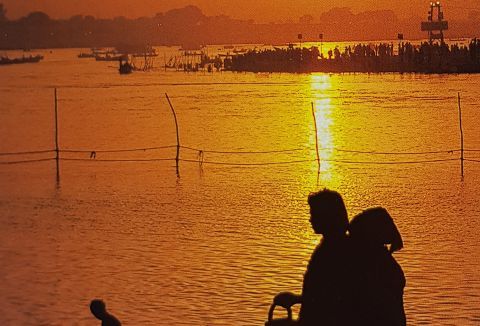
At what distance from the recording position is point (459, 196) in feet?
64.8

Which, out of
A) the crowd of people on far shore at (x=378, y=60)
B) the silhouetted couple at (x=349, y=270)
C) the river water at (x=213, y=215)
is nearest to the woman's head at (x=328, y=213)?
the silhouetted couple at (x=349, y=270)

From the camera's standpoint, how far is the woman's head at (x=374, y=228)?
4.95 m

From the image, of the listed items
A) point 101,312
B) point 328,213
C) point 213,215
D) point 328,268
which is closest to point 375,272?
point 328,268

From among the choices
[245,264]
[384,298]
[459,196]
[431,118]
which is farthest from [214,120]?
[384,298]

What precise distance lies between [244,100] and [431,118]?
829 inches

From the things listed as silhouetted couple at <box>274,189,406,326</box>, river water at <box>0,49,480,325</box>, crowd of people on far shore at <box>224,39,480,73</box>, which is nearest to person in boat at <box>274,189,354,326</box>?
silhouetted couple at <box>274,189,406,326</box>

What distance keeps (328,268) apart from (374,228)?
29cm

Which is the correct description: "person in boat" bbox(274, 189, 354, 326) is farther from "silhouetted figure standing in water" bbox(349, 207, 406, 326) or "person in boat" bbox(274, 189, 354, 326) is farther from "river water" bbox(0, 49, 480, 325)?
"river water" bbox(0, 49, 480, 325)

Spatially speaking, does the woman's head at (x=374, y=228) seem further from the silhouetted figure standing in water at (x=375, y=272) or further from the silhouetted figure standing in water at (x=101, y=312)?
the silhouetted figure standing in water at (x=101, y=312)

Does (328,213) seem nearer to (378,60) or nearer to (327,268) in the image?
(327,268)

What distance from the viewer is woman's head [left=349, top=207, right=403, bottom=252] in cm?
495

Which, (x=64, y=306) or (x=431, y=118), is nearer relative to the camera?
(x=64, y=306)

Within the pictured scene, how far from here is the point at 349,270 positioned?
5020mm

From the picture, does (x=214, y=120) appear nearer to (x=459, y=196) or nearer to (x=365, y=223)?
(x=459, y=196)
